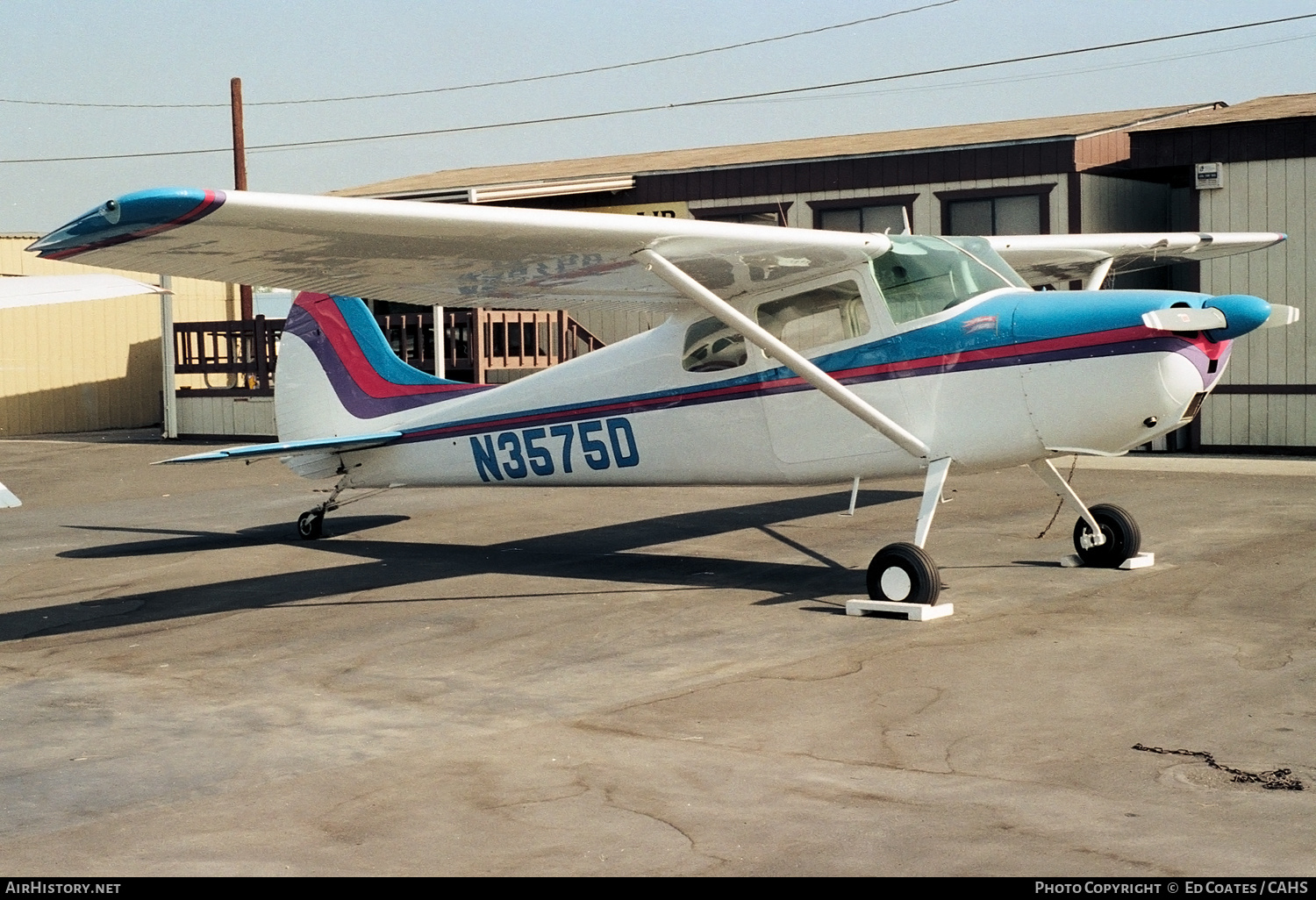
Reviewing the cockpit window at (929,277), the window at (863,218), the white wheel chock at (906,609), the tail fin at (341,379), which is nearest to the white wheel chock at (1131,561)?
the white wheel chock at (906,609)

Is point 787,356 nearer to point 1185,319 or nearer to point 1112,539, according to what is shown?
point 1185,319

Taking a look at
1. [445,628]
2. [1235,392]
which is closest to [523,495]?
[445,628]

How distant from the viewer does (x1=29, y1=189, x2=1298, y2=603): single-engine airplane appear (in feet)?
27.9

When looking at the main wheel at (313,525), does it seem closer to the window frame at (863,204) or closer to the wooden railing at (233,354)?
the window frame at (863,204)

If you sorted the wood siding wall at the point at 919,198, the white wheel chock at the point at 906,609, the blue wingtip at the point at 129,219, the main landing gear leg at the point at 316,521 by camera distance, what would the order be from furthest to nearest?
the wood siding wall at the point at 919,198 → the main landing gear leg at the point at 316,521 → the white wheel chock at the point at 906,609 → the blue wingtip at the point at 129,219

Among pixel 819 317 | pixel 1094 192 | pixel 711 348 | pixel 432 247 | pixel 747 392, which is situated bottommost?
pixel 747 392

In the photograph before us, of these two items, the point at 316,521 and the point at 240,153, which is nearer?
the point at 316,521

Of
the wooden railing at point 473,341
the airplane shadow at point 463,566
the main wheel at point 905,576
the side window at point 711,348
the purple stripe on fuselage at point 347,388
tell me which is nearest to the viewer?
the main wheel at point 905,576

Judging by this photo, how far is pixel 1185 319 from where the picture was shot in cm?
870

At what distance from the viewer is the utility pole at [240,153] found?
30.7 metres

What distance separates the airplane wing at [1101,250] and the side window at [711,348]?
2574mm

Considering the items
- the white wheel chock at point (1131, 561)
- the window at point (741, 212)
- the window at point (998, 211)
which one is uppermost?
the window at point (741, 212)

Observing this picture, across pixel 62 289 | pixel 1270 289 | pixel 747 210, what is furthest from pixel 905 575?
pixel 747 210

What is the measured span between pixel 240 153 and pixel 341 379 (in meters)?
21.0
